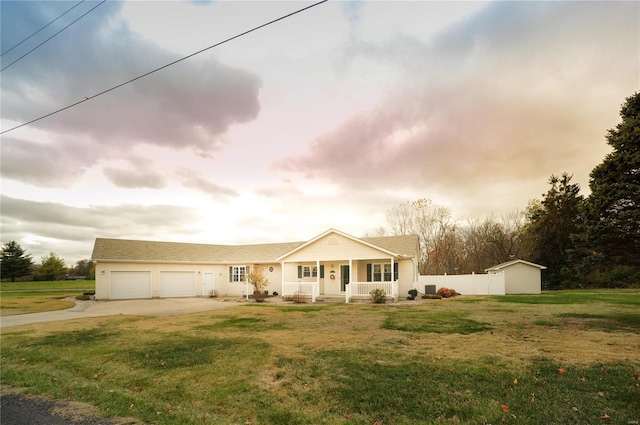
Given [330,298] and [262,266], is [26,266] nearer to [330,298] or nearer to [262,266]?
[262,266]

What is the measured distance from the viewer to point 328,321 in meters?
13.6

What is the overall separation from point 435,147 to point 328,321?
12888mm

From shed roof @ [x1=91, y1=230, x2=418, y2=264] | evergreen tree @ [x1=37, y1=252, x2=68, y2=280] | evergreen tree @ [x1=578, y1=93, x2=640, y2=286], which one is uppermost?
evergreen tree @ [x1=578, y1=93, x2=640, y2=286]

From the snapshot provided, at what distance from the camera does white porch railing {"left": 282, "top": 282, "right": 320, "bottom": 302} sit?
78.0 feet

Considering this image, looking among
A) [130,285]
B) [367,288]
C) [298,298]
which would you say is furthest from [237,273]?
[367,288]

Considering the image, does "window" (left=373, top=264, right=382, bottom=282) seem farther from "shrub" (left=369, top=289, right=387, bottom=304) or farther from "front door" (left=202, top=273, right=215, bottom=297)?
"front door" (left=202, top=273, right=215, bottom=297)

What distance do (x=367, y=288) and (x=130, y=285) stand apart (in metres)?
19.3

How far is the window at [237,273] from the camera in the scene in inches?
1232

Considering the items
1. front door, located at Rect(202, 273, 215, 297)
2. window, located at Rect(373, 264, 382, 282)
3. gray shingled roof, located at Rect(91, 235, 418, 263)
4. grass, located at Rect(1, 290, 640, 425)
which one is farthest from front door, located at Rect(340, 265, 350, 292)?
grass, located at Rect(1, 290, 640, 425)

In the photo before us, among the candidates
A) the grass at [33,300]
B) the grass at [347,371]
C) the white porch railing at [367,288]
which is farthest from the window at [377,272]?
→ the grass at [33,300]

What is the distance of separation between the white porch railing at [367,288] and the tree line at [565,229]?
9.68m

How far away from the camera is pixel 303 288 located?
24.6 m

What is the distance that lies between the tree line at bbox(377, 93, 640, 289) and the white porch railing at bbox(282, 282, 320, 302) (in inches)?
578

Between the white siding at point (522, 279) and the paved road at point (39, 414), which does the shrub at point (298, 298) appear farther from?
the white siding at point (522, 279)
